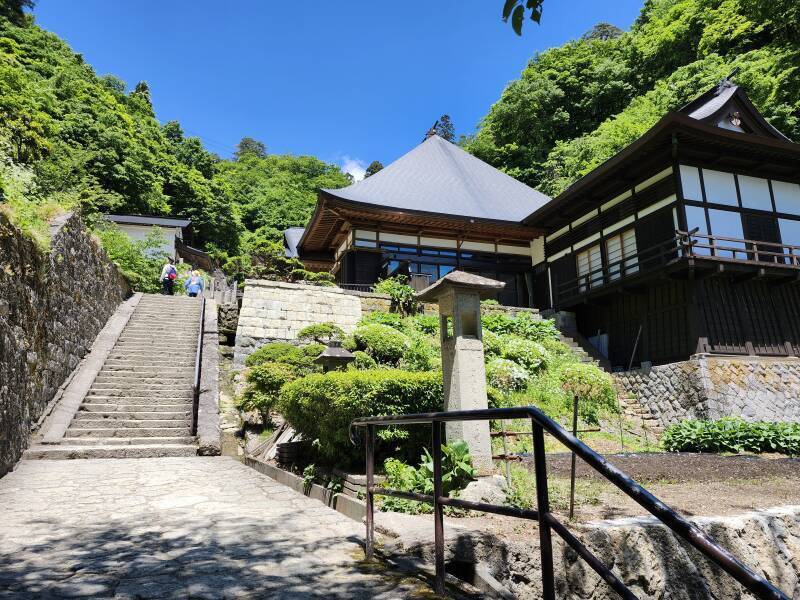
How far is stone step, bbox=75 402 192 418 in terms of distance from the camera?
926 centimetres

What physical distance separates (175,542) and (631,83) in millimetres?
36984

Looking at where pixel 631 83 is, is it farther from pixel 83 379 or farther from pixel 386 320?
pixel 83 379

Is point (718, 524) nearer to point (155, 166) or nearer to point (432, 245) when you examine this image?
point (432, 245)

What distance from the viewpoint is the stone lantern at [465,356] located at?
221 inches

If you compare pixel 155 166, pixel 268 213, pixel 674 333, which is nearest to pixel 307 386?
pixel 674 333

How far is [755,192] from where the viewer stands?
15.3 meters

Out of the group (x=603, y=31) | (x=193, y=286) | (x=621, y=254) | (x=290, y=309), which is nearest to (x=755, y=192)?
(x=621, y=254)

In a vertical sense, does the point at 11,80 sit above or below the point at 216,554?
above

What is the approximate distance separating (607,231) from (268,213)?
34.5 metres

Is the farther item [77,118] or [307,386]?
[77,118]

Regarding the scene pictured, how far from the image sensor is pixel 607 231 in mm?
16984

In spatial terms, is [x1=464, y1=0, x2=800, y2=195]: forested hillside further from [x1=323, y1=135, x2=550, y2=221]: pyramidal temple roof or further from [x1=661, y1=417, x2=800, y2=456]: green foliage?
[x1=661, y1=417, x2=800, y2=456]: green foliage

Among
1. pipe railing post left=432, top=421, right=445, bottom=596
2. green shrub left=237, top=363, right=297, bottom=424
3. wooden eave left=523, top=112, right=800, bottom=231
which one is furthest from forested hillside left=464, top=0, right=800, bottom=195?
pipe railing post left=432, top=421, right=445, bottom=596

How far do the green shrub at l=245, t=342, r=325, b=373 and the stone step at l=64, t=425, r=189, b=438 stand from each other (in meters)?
2.31
